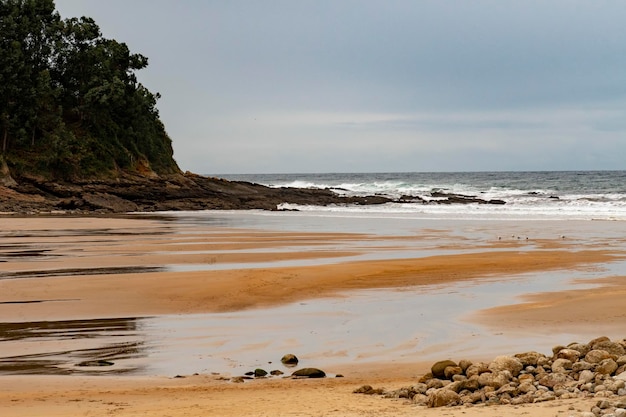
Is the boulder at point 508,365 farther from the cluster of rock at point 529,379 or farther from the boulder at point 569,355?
the boulder at point 569,355

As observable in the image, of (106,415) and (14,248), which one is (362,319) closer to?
(106,415)

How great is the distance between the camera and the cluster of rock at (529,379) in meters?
5.90

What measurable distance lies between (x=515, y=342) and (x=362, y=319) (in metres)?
2.48

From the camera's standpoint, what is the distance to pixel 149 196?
155 feet

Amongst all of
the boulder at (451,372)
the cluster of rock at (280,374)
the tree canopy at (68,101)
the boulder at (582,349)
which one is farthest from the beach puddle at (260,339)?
the tree canopy at (68,101)

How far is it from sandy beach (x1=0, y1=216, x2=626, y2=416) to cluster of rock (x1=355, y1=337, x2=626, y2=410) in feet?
0.81

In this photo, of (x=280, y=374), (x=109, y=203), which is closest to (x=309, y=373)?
(x=280, y=374)

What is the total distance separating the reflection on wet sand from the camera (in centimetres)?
771

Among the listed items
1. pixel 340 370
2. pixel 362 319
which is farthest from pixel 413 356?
pixel 362 319

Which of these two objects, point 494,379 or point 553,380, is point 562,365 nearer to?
point 553,380

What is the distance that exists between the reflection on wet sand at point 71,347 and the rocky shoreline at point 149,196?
3121 centimetres

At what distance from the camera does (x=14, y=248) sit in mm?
20203

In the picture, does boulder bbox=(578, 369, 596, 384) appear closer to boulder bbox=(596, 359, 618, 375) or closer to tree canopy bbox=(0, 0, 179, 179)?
boulder bbox=(596, 359, 618, 375)

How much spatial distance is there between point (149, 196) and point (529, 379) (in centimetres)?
4291
